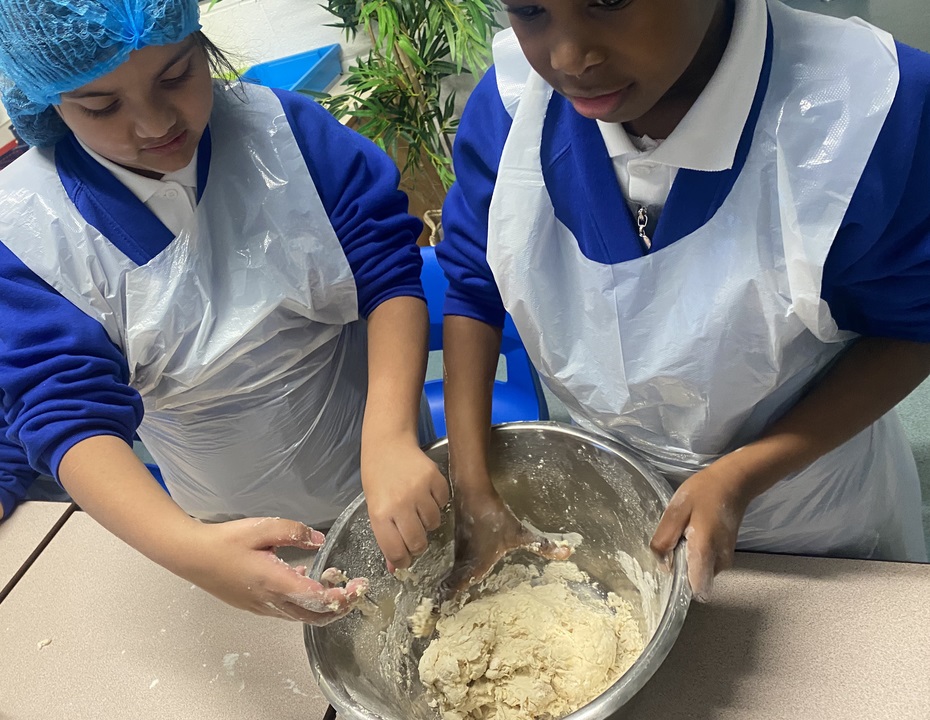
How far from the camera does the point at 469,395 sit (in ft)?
2.73

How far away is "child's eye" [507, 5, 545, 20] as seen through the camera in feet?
1.87

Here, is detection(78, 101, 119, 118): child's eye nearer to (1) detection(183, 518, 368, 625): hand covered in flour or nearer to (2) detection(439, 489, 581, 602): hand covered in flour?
(1) detection(183, 518, 368, 625): hand covered in flour

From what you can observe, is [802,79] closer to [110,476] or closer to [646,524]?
[646,524]

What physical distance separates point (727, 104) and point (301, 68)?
77.0 inches

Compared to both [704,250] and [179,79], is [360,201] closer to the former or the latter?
[179,79]

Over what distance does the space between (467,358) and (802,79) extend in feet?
1.45

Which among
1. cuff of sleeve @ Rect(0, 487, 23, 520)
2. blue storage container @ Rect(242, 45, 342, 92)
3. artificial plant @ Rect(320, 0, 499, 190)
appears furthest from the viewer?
blue storage container @ Rect(242, 45, 342, 92)

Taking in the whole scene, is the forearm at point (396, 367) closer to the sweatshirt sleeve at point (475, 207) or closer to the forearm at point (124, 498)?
the sweatshirt sleeve at point (475, 207)

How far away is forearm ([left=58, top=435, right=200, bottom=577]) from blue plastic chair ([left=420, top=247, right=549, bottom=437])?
69 cm

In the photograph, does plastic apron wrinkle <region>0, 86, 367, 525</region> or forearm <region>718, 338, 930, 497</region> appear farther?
plastic apron wrinkle <region>0, 86, 367, 525</region>

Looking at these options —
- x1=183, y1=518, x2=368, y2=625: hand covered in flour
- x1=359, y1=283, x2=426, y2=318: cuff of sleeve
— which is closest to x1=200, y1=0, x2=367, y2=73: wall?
x1=359, y1=283, x2=426, y2=318: cuff of sleeve

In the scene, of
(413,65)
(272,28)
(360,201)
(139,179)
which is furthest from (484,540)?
(272,28)

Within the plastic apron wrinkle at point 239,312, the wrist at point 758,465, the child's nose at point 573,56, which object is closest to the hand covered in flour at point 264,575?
the plastic apron wrinkle at point 239,312

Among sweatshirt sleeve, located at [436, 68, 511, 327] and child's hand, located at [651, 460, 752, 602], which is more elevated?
sweatshirt sleeve, located at [436, 68, 511, 327]
